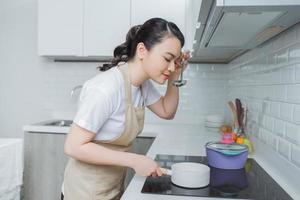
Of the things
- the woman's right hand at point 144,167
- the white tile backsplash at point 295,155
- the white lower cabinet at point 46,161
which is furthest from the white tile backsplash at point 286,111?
the white lower cabinet at point 46,161

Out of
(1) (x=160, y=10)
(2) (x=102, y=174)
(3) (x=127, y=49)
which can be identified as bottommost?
(2) (x=102, y=174)

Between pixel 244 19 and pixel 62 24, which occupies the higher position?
pixel 62 24

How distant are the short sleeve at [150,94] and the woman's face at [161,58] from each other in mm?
235

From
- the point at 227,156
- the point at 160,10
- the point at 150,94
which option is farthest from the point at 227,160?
the point at 160,10

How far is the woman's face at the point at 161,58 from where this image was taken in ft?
3.54

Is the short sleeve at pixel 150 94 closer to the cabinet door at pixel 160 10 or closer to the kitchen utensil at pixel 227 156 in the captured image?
the kitchen utensil at pixel 227 156

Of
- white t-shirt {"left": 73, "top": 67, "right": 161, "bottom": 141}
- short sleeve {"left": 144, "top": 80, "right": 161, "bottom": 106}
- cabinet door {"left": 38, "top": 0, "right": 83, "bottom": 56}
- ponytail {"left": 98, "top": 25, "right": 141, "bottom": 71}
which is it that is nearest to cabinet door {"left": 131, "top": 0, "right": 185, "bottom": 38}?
cabinet door {"left": 38, "top": 0, "right": 83, "bottom": 56}

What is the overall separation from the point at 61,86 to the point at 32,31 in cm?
57

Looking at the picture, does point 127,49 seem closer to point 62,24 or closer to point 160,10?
point 160,10

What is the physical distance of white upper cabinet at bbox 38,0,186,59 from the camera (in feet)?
7.70

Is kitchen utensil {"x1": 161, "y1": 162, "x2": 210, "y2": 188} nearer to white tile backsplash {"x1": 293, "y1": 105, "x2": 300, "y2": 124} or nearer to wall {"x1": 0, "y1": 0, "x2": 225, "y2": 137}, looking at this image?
white tile backsplash {"x1": 293, "y1": 105, "x2": 300, "y2": 124}

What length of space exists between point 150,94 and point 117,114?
0.34 m

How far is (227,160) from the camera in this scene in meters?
1.23

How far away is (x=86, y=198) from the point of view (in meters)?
1.13
